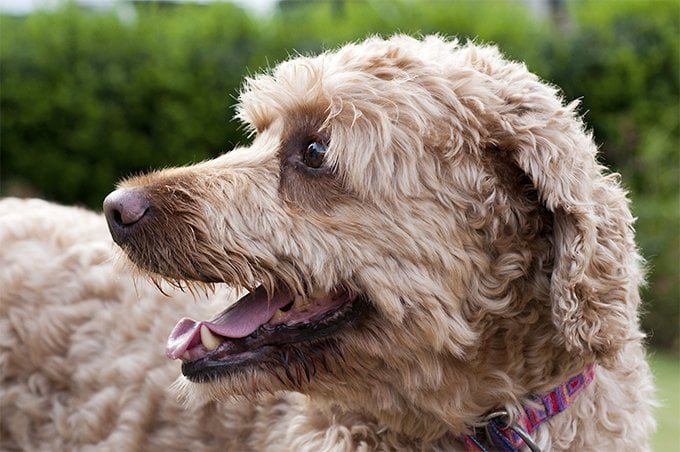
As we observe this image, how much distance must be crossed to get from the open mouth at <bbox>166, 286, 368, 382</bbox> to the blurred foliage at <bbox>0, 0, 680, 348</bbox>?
788 cm

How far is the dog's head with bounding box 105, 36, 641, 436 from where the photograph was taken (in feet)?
10.2

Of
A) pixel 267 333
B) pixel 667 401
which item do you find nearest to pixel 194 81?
pixel 667 401

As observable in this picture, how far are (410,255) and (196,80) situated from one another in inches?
331

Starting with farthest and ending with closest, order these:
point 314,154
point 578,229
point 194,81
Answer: point 194,81
point 314,154
point 578,229

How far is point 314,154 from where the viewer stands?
322cm

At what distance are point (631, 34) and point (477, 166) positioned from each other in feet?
31.5

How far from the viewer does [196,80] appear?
11.2 metres

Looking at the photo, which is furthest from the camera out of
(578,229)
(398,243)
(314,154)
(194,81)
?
(194,81)

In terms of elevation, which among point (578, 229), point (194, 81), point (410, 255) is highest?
point (194, 81)

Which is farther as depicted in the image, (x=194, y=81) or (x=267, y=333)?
(x=194, y=81)

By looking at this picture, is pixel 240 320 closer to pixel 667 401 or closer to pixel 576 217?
pixel 576 217

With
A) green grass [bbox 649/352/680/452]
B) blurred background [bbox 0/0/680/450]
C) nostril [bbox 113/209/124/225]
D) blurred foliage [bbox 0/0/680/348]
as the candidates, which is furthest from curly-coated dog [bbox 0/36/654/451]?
blurred foliage [bbox 0/0/680/348]

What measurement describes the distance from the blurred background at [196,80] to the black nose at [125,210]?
7.54 m

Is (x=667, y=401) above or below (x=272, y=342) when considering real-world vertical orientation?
above
